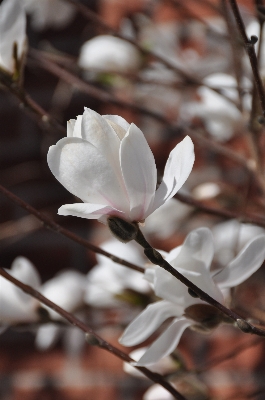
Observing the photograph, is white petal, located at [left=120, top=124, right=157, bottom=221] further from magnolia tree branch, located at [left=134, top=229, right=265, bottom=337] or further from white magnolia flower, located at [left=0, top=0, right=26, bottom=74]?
white magnolia flower, located at [left=0, top=0, right=26, bottom=74]

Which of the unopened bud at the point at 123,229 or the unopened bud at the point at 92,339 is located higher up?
the unopened bud at the point at 123,229

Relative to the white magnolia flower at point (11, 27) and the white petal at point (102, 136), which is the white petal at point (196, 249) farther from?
the white magnolia flower at point (11, 27)

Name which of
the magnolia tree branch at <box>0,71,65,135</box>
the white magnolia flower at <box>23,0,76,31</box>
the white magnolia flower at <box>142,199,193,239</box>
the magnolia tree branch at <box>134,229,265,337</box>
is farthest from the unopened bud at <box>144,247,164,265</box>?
the white magnolia flower at <box>23,0,76,31</box>

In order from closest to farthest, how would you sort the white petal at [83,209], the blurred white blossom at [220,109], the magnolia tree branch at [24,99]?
the white petal at [83,209], the magnolia tree branch at [24,99], the blurred white blossom at [220,109]

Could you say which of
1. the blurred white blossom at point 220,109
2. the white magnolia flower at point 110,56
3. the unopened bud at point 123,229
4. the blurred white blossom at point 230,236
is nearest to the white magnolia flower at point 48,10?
the white magnolia flower at point 110,56

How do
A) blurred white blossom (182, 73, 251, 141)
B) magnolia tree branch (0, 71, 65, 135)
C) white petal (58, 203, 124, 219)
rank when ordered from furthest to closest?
1. blurred white blossom (182, 73, 251, 141)
2. magnolia tree branch (0, 71, 65, 135)
3. white petal (58, 203, 124, 219)

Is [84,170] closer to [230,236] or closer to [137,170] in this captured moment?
[137,170]
